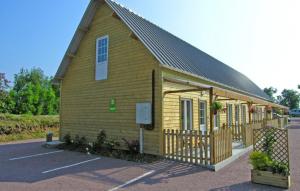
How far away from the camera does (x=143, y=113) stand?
10.8 m

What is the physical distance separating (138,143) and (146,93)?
2.16 meters

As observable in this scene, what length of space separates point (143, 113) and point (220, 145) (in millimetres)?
3350

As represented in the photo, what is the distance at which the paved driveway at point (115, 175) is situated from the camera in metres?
6.73

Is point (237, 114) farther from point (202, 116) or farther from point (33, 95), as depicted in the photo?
point (33, 95)

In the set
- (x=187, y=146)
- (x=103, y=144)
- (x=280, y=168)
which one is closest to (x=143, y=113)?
(x=187, y=146)

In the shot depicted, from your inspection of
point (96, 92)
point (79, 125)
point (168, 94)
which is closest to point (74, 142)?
point (79, 125)

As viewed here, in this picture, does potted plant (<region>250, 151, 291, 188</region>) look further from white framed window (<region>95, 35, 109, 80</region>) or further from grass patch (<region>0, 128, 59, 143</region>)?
grass patch (<region>0, 128, 59, 143</region>)

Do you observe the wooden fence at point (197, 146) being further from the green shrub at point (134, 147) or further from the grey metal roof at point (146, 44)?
the grey metal roof at point (146, 44)

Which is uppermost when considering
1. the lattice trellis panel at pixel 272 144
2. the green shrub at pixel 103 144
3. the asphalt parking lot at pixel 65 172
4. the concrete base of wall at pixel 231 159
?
the lattice trellis panel at pixel 272 144

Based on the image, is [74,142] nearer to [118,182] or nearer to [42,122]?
[118,182]

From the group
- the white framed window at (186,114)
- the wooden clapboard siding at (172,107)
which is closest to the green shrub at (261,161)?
the wooden clapboard siding at (172,107)

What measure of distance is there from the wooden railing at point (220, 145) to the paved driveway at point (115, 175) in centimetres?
43

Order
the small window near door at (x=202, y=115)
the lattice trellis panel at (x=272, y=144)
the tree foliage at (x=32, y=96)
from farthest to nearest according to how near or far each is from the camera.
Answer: the tree foliage at (x=32, y=96) → the small window near door at (x=202, y=115) → the lattice trellis panel at (x=272, y=144)

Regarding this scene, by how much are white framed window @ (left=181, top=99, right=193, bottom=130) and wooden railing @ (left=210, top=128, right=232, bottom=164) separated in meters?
2.58
